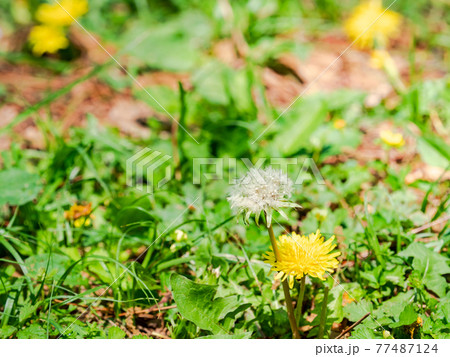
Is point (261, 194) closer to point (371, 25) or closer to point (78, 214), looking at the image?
point (78, 214)

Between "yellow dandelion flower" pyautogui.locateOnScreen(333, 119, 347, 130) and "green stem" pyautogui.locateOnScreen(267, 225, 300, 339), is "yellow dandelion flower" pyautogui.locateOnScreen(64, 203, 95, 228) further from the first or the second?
"yellow dandelion flower" pyautogui.locateOnScreen(333, 119, 347, 130)

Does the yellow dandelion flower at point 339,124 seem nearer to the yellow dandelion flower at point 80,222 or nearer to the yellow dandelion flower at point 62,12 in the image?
the yellow dandelion flower at point 80,222

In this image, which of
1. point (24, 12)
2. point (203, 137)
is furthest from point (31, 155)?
point (24, 12)

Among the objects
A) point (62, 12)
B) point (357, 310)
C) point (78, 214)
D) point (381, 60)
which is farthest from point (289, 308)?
point (62, 12)

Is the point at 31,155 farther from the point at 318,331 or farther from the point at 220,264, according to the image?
the point at 318,331

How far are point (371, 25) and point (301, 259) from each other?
1.97m

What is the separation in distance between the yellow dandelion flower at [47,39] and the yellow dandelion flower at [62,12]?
6 centimetres

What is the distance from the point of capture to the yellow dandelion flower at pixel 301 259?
1.18 metres

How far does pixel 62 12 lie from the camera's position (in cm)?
297

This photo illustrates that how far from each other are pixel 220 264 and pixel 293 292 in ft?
0.85

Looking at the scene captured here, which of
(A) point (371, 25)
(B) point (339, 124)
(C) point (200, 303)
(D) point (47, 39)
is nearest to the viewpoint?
(C) point (200, 303)

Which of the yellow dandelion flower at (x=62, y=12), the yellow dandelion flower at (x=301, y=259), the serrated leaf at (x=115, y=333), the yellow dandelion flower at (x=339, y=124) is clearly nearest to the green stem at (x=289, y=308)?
the yellow dandelion flower at (x=301, y=259)

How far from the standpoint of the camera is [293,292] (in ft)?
4.67

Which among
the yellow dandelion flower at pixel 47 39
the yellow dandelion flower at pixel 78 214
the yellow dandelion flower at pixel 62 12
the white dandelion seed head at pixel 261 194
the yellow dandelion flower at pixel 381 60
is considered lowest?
the yellow dandelion flower at pixel 78 214
